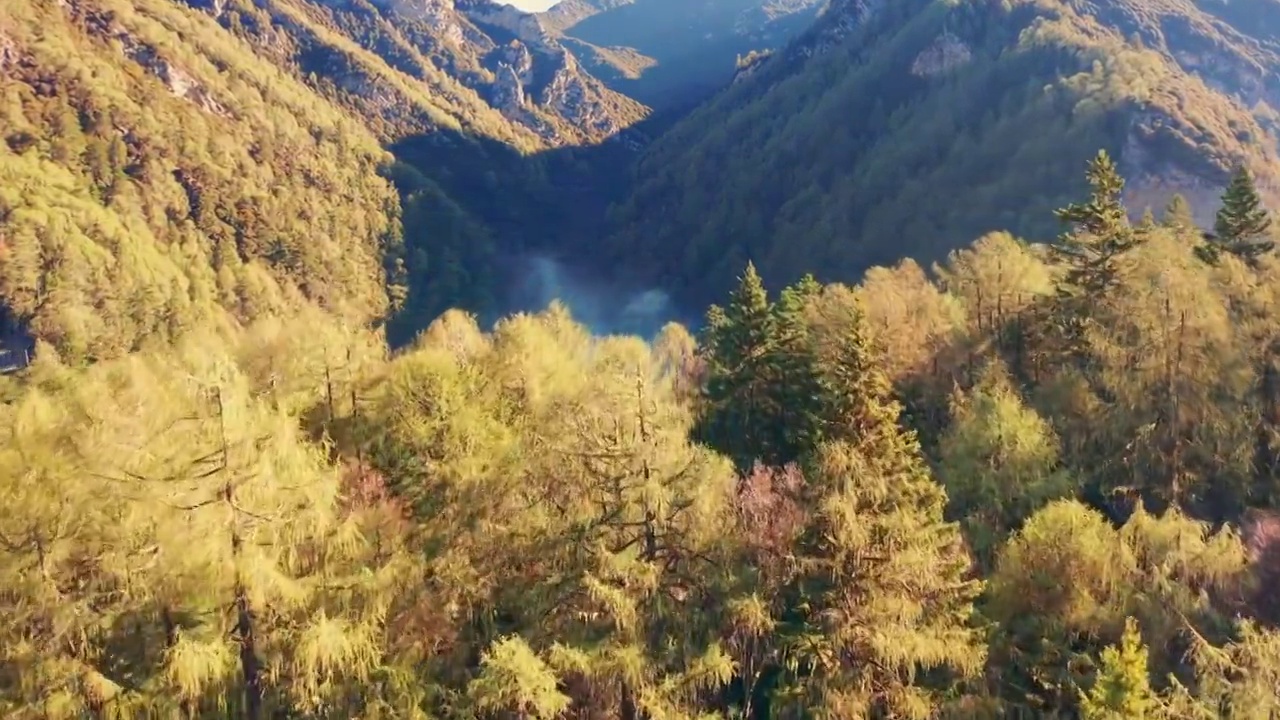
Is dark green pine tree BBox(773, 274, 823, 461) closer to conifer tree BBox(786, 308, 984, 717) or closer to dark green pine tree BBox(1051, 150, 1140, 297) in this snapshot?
conifer tree BBox(786, 308, 984, 717)

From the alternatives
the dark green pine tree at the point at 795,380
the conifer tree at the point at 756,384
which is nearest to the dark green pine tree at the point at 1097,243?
the dark green pine tree at the point at 795,380

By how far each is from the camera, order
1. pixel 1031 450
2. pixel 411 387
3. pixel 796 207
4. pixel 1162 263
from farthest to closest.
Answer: pixel 796 207 → pixel 1162 263 → pixel 1031 450 → pixel 411 387

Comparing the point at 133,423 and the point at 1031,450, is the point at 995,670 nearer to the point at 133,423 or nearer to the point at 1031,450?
the point at 1031,450

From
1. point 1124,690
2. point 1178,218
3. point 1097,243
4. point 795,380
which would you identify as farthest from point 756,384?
point 1178,218

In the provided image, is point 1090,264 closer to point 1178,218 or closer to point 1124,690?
point 1178,218

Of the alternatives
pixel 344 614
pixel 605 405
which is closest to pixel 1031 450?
pixel 605 405

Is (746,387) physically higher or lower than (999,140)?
lower

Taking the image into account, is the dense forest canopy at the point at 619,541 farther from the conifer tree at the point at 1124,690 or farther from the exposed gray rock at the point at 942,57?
the exposed gray rock at the point at 942,57
